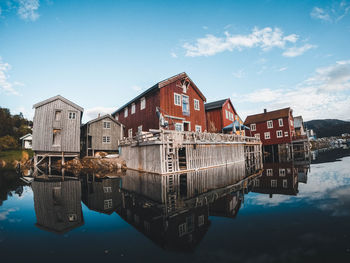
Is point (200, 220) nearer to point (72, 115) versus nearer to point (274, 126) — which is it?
point (72, 115)

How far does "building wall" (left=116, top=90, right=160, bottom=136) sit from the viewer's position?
71.1 ft

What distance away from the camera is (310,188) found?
32.0ft

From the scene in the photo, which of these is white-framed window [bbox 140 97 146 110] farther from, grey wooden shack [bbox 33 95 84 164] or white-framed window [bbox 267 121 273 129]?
white-framed window [bbox 267 121 273 129]

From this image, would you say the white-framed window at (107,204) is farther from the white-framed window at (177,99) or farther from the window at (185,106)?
the window at (185,106)

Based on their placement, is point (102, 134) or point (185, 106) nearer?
point (185, 106)

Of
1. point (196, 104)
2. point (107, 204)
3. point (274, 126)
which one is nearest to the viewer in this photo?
point (107, 204)

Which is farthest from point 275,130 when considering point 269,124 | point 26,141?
point 26,141

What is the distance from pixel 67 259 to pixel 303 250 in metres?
4.96

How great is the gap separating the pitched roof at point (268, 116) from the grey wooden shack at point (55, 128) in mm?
38254

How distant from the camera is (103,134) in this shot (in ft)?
86.3

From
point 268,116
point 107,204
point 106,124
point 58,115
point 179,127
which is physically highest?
point 268,116

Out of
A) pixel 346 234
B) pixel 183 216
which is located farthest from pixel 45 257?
pixel 346 234

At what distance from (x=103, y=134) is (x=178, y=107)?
11789mm

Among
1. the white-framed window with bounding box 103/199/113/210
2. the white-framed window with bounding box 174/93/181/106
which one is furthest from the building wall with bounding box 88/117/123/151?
the white-framed window with bounding box 103/199/113/210
